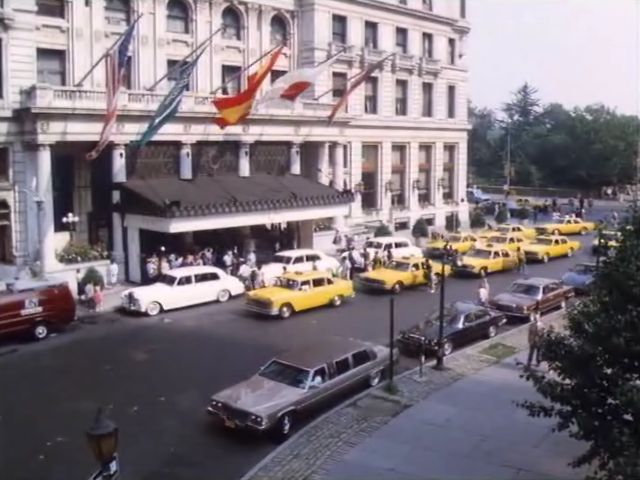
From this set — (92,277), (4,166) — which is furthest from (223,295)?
(4,166)

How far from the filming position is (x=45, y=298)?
24.5m

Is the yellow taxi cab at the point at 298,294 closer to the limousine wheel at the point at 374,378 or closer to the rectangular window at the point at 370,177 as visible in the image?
the limousine wheel at the point at 374,378

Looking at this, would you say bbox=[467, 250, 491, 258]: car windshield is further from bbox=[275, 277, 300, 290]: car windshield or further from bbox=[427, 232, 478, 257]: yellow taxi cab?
bbox=[275, 277, 300, 290]: car windshield

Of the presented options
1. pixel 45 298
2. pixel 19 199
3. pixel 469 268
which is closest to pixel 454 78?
pixel 469 268

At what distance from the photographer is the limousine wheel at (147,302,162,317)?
27781 mm

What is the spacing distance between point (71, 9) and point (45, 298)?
15.6 meters

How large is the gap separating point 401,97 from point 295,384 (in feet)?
116

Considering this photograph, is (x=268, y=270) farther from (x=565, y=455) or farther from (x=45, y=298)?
(x=565, y=455)

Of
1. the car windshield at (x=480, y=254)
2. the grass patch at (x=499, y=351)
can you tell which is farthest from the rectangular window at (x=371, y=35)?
the grass patch at (x=499, y=351)

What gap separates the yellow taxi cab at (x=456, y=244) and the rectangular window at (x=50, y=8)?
20.6 metres

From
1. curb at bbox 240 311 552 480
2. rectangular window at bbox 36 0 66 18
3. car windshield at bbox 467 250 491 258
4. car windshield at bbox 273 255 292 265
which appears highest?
rectangular window at bbox 36 0 66 18

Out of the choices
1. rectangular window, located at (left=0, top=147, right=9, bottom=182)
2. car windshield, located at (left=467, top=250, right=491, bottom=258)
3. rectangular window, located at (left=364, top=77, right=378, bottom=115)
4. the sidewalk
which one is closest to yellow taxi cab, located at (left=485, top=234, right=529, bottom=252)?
car windshield, located at (left=467, top=250, right=491, bottom=258)

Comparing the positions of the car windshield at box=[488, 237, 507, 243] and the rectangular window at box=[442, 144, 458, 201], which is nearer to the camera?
the car windshield at box=[488, 237, 507, 243]

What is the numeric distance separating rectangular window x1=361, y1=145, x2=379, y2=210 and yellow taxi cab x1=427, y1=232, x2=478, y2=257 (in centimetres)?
707
